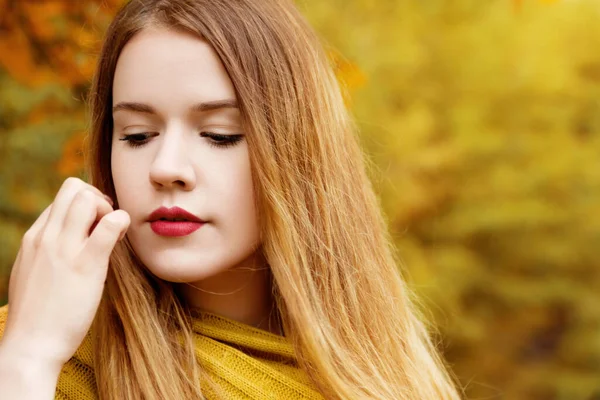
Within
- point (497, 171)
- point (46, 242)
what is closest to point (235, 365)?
point (46, 242)

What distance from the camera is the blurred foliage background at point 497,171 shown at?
143 inches

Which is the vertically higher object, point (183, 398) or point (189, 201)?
point (189, 201)

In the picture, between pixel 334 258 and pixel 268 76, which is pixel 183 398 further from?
pixel 268 76

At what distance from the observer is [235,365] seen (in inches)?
53.4

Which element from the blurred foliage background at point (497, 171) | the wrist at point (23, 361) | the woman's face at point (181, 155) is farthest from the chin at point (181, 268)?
the blurred foliage background at point (497, 171)

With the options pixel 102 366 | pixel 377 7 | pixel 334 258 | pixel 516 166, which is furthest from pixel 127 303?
pixel 516 166

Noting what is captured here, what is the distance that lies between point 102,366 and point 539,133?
2922mm

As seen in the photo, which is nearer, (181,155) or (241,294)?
(181,155)

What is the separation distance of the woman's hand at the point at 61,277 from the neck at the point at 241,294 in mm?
204

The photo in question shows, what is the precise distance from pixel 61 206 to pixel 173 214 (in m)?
0.16

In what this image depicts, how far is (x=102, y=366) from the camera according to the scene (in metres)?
1.32

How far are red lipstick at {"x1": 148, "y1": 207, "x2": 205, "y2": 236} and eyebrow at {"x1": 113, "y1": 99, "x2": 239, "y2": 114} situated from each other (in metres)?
0.15

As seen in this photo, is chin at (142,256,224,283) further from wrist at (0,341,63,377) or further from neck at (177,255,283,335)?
wrist at (0,341,63,377)

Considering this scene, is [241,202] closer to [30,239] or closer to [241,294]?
[241,294]
